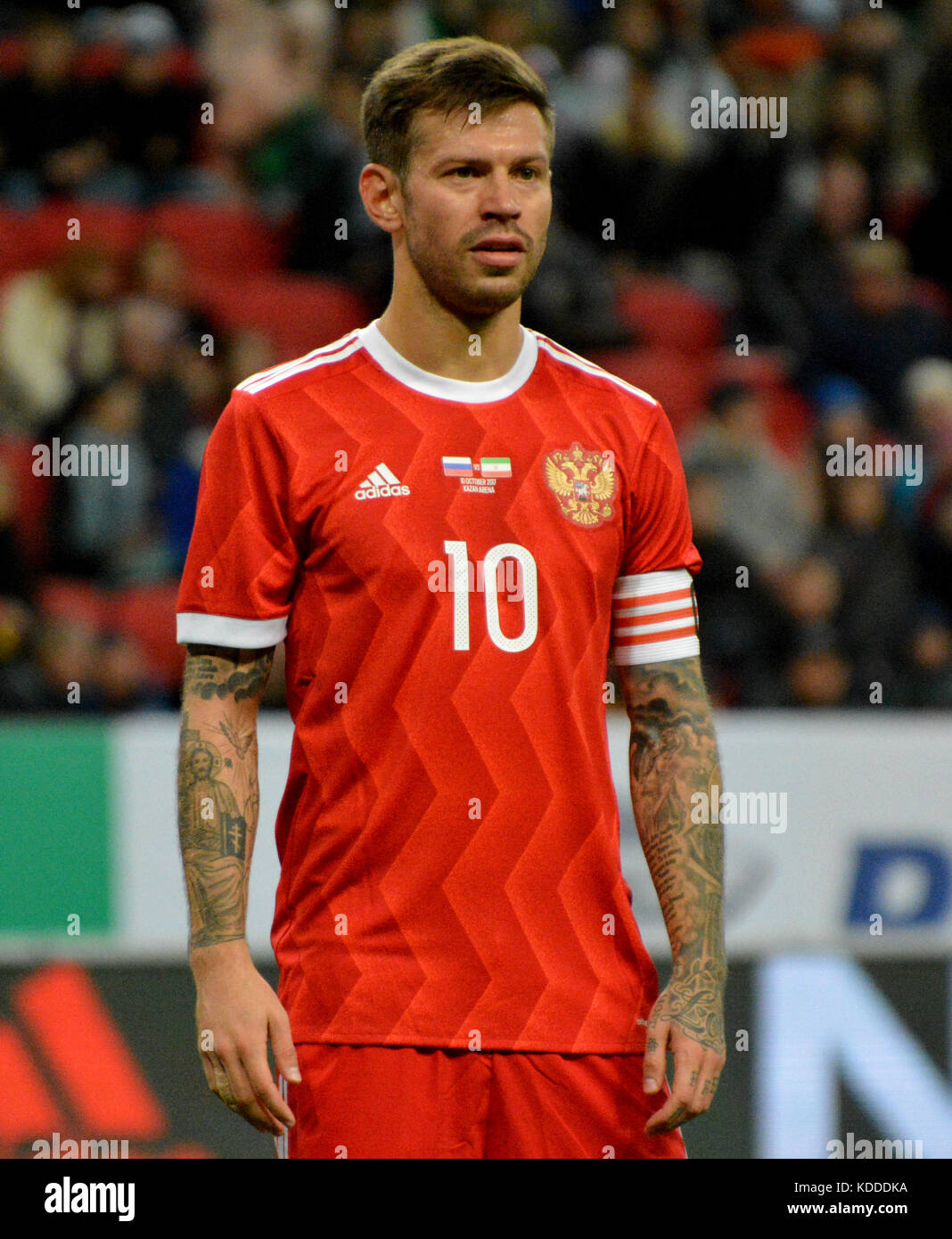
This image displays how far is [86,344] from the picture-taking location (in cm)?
776

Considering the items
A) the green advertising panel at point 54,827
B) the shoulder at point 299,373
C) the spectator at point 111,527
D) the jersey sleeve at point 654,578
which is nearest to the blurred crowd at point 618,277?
the spectator at point 111,527

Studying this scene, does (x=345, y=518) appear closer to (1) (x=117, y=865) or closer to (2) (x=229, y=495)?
(2) (x=229, y=495)

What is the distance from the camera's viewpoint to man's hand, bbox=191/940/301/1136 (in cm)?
254

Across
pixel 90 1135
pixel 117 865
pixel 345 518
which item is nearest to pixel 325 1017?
pixel 345 518

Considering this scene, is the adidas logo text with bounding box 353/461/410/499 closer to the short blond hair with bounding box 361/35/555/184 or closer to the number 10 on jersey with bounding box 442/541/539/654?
the number 10 on jersey with bounding box 442/541/539/654

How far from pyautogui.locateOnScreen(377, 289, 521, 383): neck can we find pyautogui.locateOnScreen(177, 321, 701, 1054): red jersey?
1.5 inches

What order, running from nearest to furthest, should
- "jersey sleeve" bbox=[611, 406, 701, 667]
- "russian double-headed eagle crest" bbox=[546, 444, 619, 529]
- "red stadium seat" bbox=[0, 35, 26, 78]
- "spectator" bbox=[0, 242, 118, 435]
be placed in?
1. "russian double-headed eagle crest" bbox=[546, 444, 619, 529]
2. "jersey sleeve" bbox=[611, 406, 701, 667]
3. "spectator" bbox=[0, 242, 118, 435]
4. "red stadium seat" bbox=[0, 35, 26, 78]

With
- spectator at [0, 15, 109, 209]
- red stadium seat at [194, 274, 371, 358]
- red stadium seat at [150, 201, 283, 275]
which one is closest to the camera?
red stadium seat at [194, 274, 371, 358]

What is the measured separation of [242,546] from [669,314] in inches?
265

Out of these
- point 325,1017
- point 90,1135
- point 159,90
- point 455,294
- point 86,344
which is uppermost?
point 159,90

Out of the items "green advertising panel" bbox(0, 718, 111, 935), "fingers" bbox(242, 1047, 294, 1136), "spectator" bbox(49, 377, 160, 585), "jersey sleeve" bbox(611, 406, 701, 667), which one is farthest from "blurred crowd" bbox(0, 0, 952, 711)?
"fingers" bbox(242, 1047, 294, 1136)

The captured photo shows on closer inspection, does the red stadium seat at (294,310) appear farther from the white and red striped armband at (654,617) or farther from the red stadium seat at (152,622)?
the white and red striped armband at (654,617)

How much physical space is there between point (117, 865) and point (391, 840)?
2857 millimetres

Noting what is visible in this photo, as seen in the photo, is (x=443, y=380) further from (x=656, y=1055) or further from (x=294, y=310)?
(x=294, y=310)
